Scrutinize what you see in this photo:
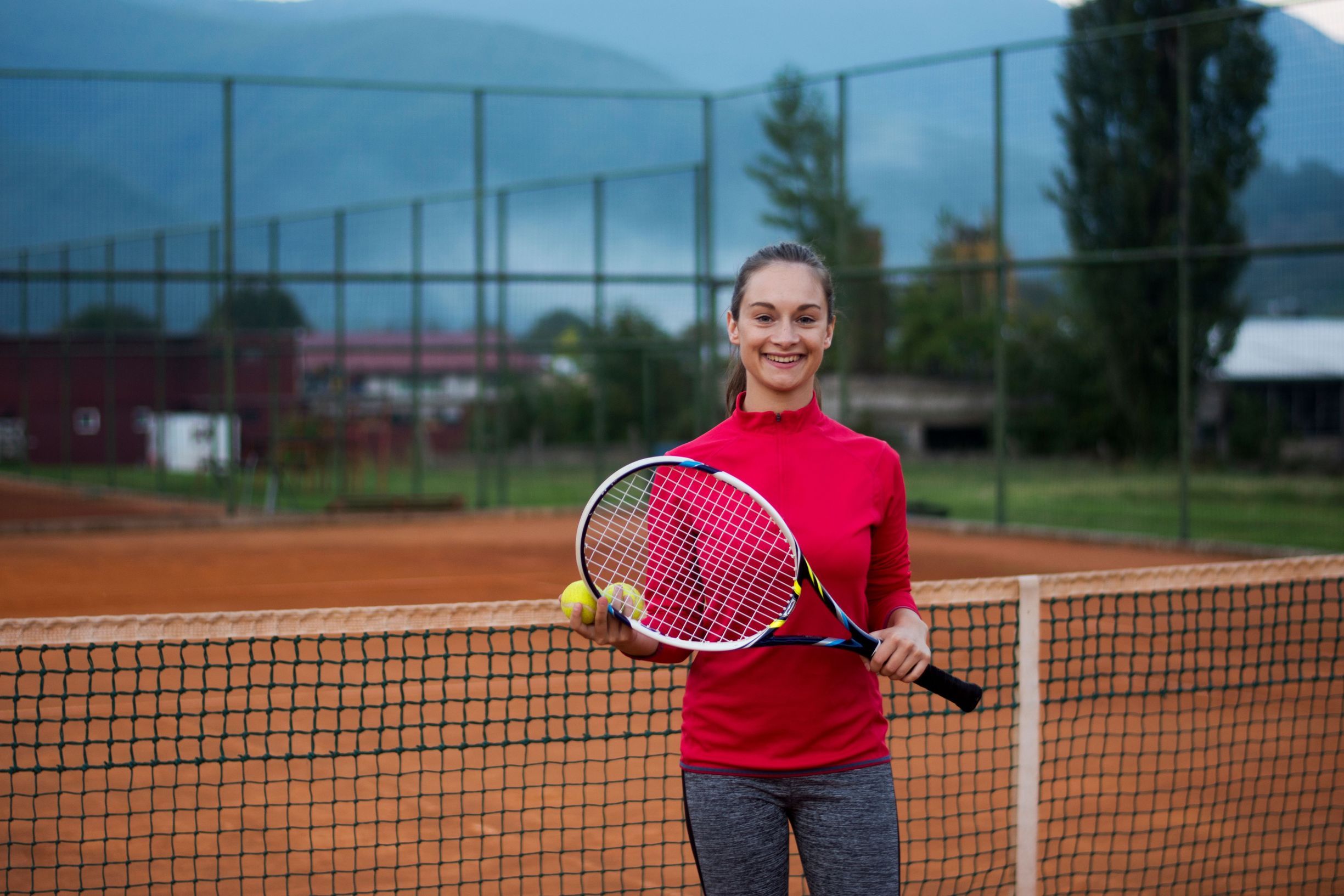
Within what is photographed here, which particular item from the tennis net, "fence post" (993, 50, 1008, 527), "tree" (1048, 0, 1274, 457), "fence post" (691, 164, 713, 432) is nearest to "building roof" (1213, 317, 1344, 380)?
"tree" (1048, 0, 1274, 457)

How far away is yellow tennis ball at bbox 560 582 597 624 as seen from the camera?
6.30ft

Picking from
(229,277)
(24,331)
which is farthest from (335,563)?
(24,331)

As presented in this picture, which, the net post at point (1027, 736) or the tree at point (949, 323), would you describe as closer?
the net post at point (1027, 736)

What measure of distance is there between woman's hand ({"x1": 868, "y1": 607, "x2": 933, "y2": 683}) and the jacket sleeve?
8cm

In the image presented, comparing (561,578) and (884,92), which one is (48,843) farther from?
(884,92)

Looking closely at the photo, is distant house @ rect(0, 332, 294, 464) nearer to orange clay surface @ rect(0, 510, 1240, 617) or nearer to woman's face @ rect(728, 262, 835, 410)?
orange clay surface @ rect(0, 510, 1240, 617)

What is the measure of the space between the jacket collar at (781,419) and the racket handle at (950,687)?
438 millimetres

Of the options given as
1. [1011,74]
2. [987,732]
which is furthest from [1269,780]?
[1011,74]

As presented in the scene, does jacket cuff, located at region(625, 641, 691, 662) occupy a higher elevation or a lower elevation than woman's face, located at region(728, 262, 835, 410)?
lower

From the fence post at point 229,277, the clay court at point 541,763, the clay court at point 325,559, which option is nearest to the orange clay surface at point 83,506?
Result: the clay court at point 325,559

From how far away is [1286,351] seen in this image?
66.7ft

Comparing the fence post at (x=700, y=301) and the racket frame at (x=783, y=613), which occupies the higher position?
the fence post at (x=700, y=301)

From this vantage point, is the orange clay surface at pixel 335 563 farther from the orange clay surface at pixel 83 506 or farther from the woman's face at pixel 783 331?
the woman's face at pixel 783 331

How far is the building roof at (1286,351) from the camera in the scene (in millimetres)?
18078
